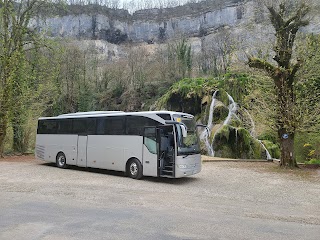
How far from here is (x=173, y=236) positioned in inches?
212

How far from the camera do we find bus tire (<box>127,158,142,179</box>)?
1202 cm

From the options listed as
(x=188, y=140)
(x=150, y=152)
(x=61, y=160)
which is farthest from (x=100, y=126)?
(x=188, y=140)

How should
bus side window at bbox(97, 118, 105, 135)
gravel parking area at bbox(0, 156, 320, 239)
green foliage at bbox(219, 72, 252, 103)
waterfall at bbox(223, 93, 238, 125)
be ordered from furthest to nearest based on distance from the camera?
green foliage at bbox(219, 72, 252, 103)
waterfall at bbox(223, 93, 238, 125)
bus side window at bbox(97, 118, 105, 135)
gravel parking area at bbox(0, 156, 320, 239)

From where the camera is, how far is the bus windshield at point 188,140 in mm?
11234

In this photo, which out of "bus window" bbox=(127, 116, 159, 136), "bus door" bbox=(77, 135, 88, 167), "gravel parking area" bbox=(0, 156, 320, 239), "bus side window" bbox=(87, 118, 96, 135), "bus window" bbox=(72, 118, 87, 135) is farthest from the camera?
"bus window" bbox=(72, 118, 87, 135)

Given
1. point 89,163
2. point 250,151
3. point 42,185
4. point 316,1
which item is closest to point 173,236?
point 42,185

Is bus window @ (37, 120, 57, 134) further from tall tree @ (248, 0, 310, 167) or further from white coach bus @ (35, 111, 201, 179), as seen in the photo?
tall tree @ (248, 0, 310, 167)

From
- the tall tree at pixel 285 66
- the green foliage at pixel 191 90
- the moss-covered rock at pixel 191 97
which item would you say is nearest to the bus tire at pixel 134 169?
the tall tree at pixel 285 66

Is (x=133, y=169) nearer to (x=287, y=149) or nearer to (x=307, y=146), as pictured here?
(x=287, y=149)

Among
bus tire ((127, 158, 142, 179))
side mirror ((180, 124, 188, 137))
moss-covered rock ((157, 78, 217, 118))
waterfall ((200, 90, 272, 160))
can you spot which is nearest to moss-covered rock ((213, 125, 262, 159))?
waterfall ((200, 90, 272, 160))

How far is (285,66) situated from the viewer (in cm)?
1557

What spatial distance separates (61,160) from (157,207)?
9.55m

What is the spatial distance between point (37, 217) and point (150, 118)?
6.29m

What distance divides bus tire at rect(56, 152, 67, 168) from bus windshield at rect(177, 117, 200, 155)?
712cm
